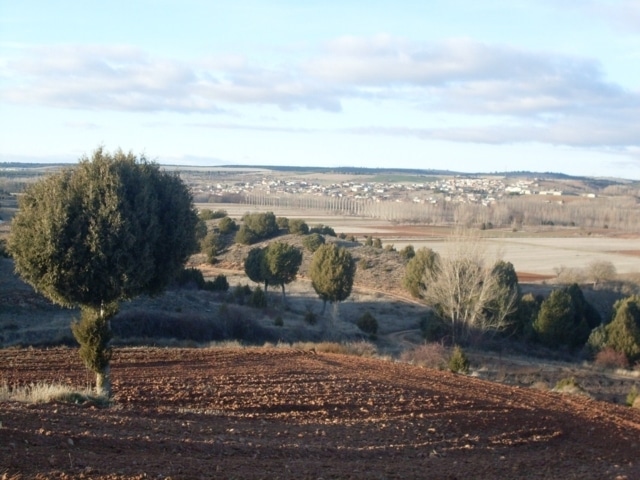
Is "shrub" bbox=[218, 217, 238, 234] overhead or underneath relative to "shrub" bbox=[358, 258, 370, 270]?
overhead

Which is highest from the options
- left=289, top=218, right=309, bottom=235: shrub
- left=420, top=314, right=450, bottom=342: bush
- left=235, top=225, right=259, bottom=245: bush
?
left=289, top=218, right=309, bottom=235: shrub

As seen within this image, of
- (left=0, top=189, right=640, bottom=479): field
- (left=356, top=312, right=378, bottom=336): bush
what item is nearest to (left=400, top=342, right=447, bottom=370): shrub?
(left=0, top=189, right=640, bottom=479): field

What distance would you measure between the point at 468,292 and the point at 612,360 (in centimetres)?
788

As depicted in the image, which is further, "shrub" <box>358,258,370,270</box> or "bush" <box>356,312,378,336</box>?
"shrub" <box>358,258,370,270</box>

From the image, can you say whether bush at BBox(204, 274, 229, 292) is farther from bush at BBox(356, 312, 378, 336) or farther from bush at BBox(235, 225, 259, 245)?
bush at BBox(235, 225, 259, 245)

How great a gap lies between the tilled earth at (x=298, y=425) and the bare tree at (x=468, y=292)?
19778mm

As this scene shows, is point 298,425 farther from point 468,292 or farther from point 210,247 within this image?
point 210,247

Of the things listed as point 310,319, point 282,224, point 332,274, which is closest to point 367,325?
point 310,319

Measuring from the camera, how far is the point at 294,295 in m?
53.0

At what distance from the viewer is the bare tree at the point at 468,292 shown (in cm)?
4206

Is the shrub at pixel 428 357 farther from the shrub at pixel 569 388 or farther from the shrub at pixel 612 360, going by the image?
the shrub at pixel 612 360

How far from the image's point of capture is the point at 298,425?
13.3 metres

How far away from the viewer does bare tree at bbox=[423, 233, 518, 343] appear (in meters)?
42.1

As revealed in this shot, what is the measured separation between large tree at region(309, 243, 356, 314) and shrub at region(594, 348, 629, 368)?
530 inches
